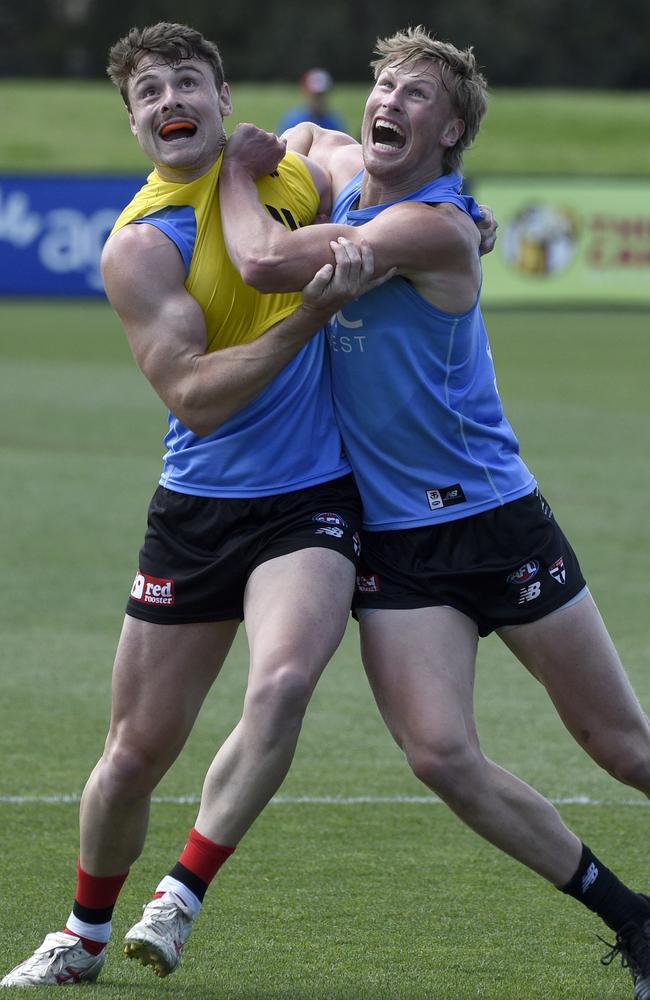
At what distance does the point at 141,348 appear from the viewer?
4.35 m

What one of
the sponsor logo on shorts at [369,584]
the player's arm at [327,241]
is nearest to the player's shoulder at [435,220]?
the player's arm at [327,241]

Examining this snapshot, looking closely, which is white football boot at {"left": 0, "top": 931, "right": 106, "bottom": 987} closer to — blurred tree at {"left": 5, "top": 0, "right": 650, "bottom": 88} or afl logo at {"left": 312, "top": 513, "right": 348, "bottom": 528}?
afl logo at {"left": 312, "top": 513, "right": 348, "bottom": 528}

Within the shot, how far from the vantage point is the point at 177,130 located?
4.44 metres

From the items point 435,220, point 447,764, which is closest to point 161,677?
point 447,764

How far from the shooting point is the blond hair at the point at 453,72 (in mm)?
4453

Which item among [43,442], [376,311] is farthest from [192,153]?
[43,442]

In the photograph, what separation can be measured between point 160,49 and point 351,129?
1407 inches

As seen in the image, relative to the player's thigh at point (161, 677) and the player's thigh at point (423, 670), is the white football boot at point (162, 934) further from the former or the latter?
the player's thigh at point (423, 670)

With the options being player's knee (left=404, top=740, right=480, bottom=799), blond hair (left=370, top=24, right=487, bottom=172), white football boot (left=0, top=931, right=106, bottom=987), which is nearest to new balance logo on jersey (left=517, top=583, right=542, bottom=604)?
player's knee (left=404, top=740, right=480, bottom=799)

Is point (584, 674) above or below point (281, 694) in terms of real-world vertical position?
below

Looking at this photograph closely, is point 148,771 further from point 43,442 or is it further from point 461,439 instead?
point 43,442

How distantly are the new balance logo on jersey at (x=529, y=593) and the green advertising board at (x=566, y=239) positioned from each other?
20.0 m

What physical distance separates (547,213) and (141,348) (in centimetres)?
2063

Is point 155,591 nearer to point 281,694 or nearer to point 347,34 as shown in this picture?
point 281,694
